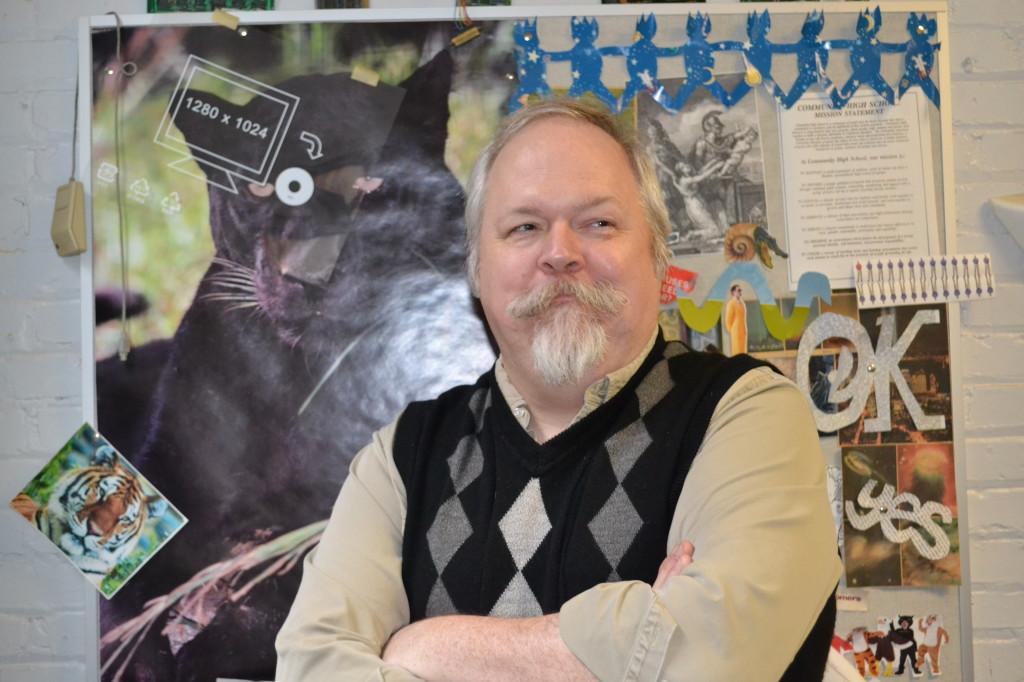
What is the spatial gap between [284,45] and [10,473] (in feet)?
3.40

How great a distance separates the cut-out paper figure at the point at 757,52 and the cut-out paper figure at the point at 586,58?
0.25 metres

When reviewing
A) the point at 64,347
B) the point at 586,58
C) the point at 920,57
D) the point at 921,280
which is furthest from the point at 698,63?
the point at 64,347

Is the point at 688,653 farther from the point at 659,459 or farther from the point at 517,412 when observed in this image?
the point at 517,412

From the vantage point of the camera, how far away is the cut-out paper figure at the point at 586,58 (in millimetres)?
2049

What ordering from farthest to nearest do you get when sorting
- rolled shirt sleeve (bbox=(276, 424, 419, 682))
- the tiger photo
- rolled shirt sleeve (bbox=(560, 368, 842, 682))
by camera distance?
the tiger photo
rolled shirt sleeve (bbox=(276, 424, 419, 682))
rolled shirt sleeve (bbox=(560, 368, 842, 682))

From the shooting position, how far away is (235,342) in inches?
79.6

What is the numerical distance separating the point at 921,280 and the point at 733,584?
3.67 ft

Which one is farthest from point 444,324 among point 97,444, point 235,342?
point 97,444

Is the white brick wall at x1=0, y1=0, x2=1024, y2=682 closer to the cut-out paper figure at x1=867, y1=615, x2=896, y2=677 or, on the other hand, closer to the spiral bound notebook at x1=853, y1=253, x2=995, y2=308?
the spiral bound notebook at x1=853, y1=253, x2=995, y2=308

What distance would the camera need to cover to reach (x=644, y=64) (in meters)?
2.06

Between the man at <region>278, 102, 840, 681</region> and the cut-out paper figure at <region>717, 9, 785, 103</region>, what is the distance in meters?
0.56

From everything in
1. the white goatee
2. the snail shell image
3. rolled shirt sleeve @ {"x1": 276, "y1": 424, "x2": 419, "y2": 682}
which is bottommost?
rolled shirt sleeve @ {"x1": 276, "y1": 424, "x2": 419, "y2": 682}

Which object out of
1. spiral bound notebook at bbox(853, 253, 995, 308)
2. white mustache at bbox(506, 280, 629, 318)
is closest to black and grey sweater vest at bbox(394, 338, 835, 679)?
white mustache at bbox(506, 280, 629, 318)

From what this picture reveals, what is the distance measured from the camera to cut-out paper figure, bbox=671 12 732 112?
6.77 feet
